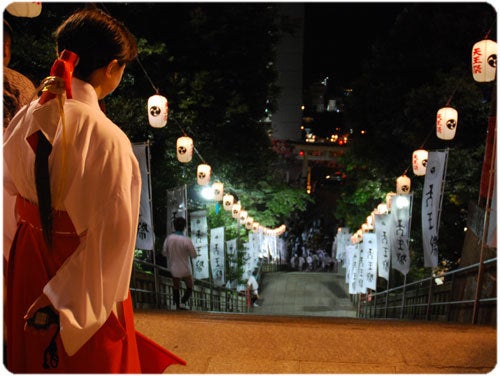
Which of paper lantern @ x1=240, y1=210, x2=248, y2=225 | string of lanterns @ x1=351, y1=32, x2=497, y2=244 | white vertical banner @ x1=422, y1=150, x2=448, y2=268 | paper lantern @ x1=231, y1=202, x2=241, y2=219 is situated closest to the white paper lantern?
paper lantern @ x1=231, y1=202, x2=241, y2=219

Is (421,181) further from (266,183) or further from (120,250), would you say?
(120,250)

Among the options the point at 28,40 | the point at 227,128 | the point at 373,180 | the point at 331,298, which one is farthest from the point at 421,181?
the point at 28,40

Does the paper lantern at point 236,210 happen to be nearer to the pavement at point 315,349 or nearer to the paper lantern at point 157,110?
the paper lantern at point 157,110

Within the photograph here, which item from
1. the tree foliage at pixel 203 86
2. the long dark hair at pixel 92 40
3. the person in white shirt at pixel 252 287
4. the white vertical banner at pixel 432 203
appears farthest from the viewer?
the person in white shirt at pixel 252 287

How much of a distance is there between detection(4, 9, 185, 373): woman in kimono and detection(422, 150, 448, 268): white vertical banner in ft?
29.5

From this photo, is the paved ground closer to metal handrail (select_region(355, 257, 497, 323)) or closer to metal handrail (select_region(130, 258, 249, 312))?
metal handrail (select_region(355, 257, 497, 323))

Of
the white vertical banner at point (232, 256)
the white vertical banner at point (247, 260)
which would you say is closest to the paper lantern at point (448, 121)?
the white vertical banner at point (232, 256)

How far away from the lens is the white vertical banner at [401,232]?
12605 millimetres

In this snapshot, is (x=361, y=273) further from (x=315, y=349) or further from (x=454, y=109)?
(x=315, y=349)

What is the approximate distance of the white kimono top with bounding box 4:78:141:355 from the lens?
1.86 m

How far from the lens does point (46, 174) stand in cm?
186

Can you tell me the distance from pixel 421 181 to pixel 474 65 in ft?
24.6

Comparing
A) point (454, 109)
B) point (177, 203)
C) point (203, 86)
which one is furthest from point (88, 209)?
point (203, 86)

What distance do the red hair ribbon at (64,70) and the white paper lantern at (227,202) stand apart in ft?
54.3
